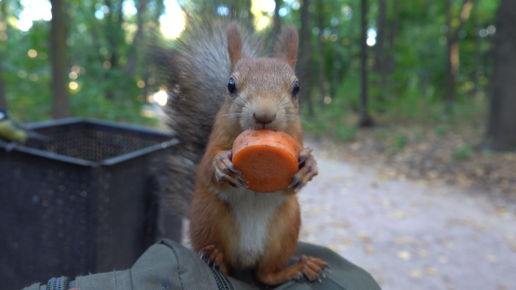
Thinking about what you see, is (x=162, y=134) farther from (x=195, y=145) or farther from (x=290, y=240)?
(x=290, y=240)

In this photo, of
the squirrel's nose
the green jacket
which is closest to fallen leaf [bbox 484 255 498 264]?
the green jacket

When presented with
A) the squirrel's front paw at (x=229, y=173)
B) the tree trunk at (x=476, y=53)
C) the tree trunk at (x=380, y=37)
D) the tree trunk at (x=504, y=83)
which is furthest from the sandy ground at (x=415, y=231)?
the tree trunk at (x=476, y=53)

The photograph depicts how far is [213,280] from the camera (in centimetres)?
85

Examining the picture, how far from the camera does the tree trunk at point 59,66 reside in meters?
3.94

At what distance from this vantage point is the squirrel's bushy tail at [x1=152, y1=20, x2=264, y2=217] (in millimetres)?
1306

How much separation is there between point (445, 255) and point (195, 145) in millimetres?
2191

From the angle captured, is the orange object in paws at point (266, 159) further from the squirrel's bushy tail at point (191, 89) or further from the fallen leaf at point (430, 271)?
the fallen leaf at point (430, 271)

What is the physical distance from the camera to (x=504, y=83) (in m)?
4.62

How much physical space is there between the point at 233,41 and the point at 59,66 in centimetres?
371

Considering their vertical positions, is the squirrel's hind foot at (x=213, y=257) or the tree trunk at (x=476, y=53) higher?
the tree trunk at (x=476, y=53)

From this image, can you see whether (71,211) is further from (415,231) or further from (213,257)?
(415,231)

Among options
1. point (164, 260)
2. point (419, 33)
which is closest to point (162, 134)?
point (164, 260)

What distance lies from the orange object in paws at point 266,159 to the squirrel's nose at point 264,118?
1.2 inches

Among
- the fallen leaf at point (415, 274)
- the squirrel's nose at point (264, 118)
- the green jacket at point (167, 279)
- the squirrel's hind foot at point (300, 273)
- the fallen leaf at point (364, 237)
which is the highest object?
the squirrel's nose at point (264, 118)
